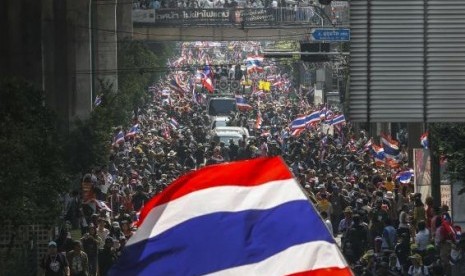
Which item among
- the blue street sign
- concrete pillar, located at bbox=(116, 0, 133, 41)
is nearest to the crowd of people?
the blue street sign

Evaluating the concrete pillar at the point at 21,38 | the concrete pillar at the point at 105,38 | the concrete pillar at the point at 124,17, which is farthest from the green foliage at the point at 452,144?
the concrete pillar at the point at 124,17

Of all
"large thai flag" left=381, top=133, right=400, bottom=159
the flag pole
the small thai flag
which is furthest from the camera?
the small thai flag

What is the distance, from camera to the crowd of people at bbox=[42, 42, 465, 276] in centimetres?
2327

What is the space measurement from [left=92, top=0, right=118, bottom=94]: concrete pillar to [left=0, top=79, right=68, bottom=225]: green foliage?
35422 mm

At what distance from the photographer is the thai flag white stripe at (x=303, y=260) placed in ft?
27.5

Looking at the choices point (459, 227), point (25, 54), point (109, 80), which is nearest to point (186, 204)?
point (459, 227)

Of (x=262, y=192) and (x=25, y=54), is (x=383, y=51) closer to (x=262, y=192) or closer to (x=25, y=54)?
(x=262, y=192)

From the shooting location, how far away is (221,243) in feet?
27.8

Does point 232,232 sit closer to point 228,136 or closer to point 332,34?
point 332,34

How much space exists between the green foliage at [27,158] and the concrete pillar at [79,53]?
26.7 m

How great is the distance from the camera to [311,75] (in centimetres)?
10694

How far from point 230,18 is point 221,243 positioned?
8850 centimetres

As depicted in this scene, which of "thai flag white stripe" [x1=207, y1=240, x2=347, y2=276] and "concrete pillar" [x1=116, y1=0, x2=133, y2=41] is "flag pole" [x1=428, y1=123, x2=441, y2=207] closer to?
"thai flag white stripe" [x1=207, y1=240, x2=347, y2=276]

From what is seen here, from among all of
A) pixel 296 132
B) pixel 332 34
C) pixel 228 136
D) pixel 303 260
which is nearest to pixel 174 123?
pixel 228 136
